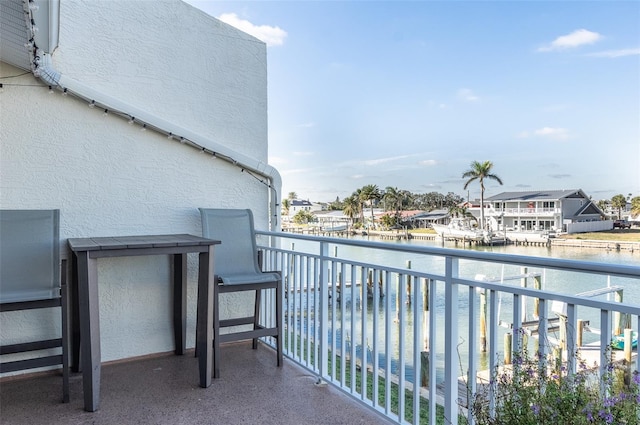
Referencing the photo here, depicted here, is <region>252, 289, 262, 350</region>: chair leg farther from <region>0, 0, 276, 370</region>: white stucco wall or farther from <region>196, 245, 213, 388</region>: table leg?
<region>196, 245, 213, 388</region>: table leg

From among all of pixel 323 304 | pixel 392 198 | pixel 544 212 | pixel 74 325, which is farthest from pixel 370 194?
pixel 74 325

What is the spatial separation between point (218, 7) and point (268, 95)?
147 centimetres

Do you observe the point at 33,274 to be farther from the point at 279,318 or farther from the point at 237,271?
the point at 279,318

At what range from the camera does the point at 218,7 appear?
182 inches

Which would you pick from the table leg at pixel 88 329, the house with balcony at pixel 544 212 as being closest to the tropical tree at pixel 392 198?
the house with balcony at pixel 544 212

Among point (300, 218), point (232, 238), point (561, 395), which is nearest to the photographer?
point (561, 395)

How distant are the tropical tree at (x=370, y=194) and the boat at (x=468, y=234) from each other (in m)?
8.86

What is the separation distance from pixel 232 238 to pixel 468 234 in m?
19.5

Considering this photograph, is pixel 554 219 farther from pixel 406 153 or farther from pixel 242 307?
pixel 242 307

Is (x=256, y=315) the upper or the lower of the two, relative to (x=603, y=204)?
lower

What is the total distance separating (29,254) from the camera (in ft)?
8.61

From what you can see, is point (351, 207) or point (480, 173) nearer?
point (351, 207)

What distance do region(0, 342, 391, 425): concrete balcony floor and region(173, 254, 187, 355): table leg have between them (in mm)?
240

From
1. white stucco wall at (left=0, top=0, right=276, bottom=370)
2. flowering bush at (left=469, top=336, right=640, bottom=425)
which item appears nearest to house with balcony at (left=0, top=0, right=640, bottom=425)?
white stucco wall at (left=0, top=0, right=276, bottom=370)
